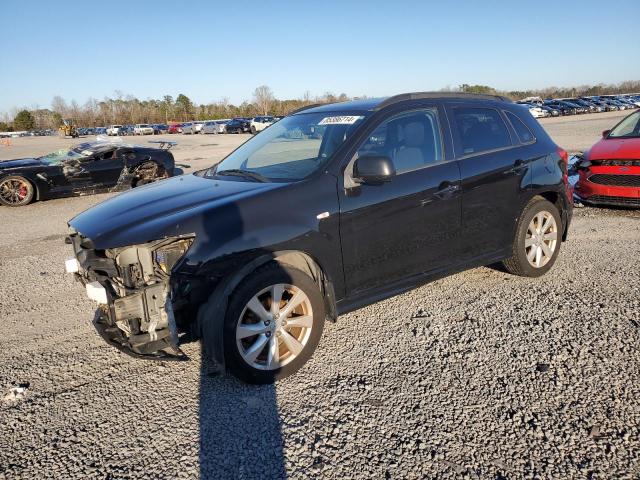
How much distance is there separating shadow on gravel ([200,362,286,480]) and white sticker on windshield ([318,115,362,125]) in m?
2.19

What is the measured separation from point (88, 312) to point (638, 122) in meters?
9.27

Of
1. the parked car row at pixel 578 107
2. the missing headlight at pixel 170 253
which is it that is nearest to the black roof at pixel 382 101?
the missing headlight at pixel 170 253

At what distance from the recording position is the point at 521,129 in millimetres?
A: 4809

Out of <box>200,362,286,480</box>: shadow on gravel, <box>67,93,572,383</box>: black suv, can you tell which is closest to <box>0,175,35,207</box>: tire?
<box>67,93,572,383</box>: black suv

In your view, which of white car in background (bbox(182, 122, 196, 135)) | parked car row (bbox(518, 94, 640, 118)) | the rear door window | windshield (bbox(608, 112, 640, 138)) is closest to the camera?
the rear door window

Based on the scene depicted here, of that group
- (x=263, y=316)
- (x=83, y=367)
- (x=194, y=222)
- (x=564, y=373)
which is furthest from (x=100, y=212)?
(x=564, y=373)

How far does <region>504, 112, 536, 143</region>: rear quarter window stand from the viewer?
15.6 feet

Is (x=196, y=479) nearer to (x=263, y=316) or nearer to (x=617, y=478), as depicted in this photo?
(x=263, y=316)

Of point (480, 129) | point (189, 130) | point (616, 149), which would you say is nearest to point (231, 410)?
point (480, 129)

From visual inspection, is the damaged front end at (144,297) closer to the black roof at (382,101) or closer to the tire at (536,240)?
the black roof at (382,101)

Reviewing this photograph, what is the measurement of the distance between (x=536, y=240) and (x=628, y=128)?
537 cm

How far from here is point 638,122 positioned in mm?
8367

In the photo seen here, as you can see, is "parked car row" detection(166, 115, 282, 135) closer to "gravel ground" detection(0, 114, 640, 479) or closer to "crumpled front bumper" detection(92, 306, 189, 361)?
"gravel ground" detection(0, 114, 640, 479)

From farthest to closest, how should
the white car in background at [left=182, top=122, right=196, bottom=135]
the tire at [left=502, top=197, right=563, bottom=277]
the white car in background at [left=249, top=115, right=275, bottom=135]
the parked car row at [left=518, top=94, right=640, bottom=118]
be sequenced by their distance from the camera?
the white car in background at [left=182, top=122, right=196, bottom=135], the parked car row at [left=518, top=94, right=640, bottom=118], the white car in background at [left=249, top=115, right=275, bottom=135], the tire at [left=502, top=197, right=563, bottom=277]
